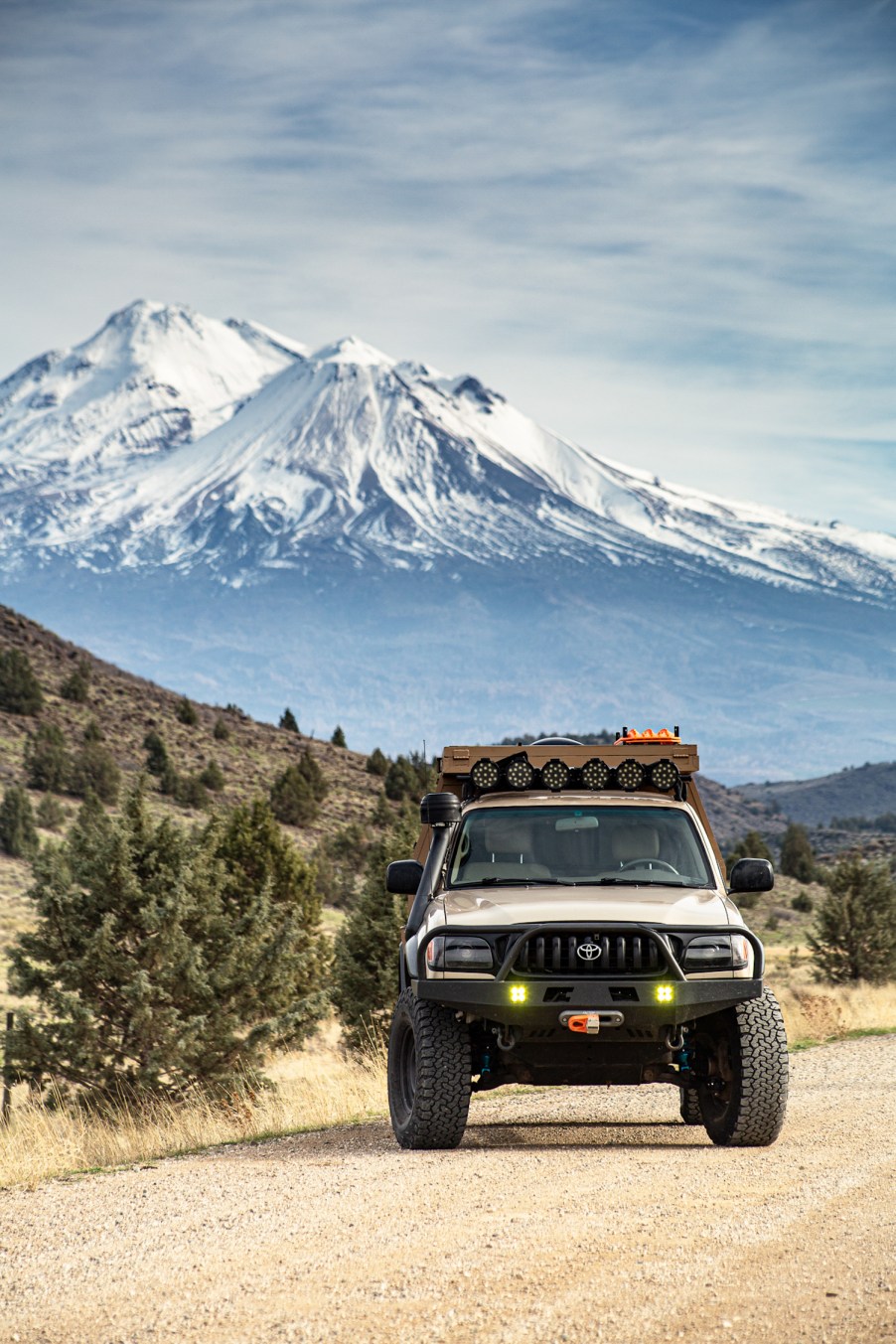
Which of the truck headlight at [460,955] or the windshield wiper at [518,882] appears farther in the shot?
the windshield wiper at [518,882]

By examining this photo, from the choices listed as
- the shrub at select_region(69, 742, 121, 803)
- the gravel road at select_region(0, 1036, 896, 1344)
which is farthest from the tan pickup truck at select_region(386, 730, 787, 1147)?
the shrub at select_region(69, 742, 121, 803)

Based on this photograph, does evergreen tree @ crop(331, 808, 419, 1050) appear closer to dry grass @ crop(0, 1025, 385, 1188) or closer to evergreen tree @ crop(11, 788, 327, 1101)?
evergreen tree @ crop(11, 788, 327, 1101)

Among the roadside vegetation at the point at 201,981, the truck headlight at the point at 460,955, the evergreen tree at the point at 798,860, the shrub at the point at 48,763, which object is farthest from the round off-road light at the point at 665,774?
the evergreen tree at the point at 798,860

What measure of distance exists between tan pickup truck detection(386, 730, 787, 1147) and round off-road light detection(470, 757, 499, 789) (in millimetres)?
197

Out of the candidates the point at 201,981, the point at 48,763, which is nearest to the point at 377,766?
the point at 48,763

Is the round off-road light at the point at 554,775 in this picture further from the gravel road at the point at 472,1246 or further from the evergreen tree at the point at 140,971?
the evergreen tree at the point at 140,971

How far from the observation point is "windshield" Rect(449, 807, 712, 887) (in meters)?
10.1

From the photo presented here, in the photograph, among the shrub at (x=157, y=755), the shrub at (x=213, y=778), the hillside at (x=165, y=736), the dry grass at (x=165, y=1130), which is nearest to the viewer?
the dry grass at (x=165, y=1130)

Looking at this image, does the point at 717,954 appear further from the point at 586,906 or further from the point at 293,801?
the point at 293,801

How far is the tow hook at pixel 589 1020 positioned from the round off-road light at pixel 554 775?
232 centimetres

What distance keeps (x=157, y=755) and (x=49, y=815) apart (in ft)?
34.5

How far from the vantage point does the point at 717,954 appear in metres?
9.07

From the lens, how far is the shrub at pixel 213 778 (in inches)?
2586

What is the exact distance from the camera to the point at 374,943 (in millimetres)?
27500
